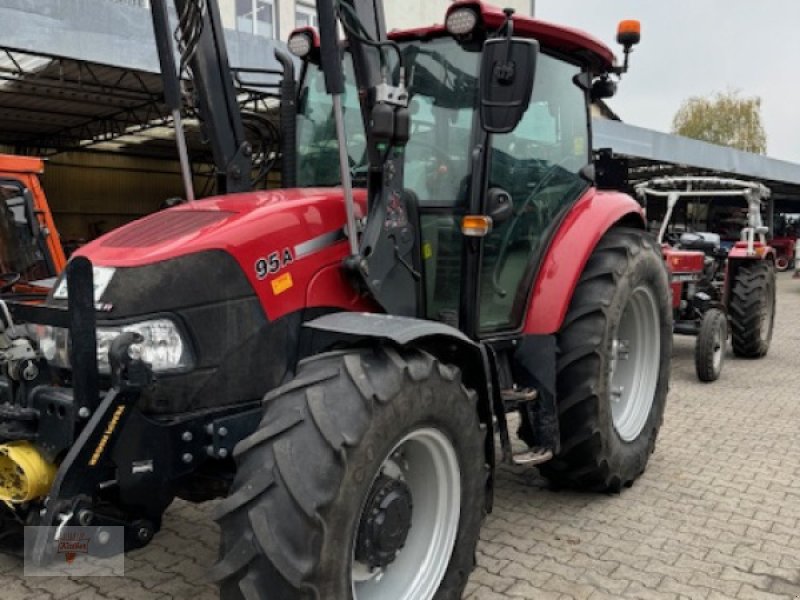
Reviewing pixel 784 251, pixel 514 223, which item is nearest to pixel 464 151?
pixel 514 223

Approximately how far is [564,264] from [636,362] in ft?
3.81

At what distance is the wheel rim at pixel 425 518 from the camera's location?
2789 millimetres

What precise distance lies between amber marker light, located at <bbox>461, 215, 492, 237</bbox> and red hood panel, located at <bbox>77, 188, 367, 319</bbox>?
471 mm

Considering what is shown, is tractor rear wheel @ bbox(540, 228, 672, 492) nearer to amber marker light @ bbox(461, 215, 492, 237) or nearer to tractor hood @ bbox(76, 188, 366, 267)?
amber marker light @ bbox(461, 215, 492, 237)

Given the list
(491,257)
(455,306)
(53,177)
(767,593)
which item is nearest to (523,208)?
(491,257)

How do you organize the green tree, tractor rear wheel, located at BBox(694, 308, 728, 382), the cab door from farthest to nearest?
1. the green tree
2. tractor rear wheel, located at BBox(694, 308, 728, 382)
3. the cab door

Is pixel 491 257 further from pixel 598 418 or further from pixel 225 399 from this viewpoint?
pixel 225 399

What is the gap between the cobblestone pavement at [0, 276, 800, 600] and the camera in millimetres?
3275

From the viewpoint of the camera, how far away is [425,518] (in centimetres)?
292

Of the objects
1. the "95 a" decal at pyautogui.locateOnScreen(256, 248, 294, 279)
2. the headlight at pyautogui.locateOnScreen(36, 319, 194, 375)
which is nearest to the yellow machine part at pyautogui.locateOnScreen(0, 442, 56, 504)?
the headlight at pyautogui.locateOnScreen(36, 319, 194, 375)

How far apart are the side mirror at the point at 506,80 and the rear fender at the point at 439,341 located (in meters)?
0.77

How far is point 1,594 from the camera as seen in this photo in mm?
3244

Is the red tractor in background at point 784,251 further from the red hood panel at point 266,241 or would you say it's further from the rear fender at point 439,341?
the red hood panel at point 266,241

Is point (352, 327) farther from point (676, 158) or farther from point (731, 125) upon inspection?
point (731, 125)
